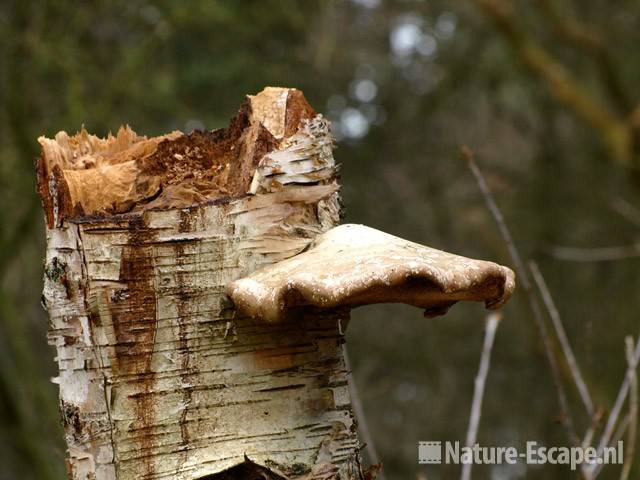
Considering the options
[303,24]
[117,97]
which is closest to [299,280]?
[117,97]

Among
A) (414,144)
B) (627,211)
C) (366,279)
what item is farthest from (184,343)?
(414,144)

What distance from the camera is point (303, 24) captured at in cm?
822

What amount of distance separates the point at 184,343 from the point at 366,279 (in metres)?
0.41

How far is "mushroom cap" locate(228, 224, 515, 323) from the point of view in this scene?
Answer: 148cm

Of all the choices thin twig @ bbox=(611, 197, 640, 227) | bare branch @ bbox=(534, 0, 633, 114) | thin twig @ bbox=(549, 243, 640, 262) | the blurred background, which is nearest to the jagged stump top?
thin twig @ bbox=(549, 243, 640, 262)

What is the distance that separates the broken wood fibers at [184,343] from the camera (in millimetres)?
1628

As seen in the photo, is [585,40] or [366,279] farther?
[585,40]

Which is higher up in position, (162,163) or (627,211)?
(627,211)

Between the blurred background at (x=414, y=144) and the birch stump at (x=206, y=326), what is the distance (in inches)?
195

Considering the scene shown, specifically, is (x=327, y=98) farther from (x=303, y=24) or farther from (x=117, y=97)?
(x=117, y=97)

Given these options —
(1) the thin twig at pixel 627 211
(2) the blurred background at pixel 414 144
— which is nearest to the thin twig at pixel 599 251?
(1) the thin twig at pixel 627 211

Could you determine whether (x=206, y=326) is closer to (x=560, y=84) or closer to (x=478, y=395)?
(x=478, y=395)

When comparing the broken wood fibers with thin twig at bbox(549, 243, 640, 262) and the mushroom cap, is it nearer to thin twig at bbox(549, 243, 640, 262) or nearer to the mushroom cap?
the mushroom cap

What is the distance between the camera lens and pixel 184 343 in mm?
1650
